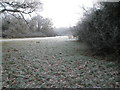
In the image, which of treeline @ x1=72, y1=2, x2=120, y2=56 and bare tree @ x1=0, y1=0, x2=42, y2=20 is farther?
bare tree @ x1=0, y1=0, x2=42, y2=20

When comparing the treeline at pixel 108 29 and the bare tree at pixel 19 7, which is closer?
the treeline at pixel 108 29

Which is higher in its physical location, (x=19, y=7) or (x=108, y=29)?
(x=19, y=7)

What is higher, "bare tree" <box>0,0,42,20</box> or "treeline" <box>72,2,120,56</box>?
"bare tree" <box>0,0,42,20</box>

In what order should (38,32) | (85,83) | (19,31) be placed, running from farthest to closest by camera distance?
1. (38,32)
2. (19,31)
3. (85,83)

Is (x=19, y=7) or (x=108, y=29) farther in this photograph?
(x=19, y=7)

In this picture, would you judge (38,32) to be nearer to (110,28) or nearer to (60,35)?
(60,35)

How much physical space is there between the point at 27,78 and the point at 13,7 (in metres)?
8.21

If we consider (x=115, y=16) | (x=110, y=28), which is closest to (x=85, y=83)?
(x=110, y=28)

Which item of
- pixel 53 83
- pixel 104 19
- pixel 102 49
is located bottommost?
pixel 53 83

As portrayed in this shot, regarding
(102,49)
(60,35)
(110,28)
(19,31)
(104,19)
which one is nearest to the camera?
(110,28)

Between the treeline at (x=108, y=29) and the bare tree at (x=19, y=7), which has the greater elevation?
the bare tree at (x=19, y=7)

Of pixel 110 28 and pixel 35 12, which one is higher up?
pixel 35 12

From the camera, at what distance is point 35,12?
1143 cm

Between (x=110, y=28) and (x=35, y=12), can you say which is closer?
(x=110, y=28)
